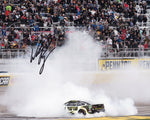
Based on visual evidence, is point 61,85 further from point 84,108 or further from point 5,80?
point 5,80

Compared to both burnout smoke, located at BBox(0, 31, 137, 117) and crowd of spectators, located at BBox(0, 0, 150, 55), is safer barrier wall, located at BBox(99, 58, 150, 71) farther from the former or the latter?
crowd of spectators, located at BBox(0, 0, 150, 55)

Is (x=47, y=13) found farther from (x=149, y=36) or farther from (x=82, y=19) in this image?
(x=149, y=36)

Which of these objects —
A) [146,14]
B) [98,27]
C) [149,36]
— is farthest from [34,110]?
[146,14]

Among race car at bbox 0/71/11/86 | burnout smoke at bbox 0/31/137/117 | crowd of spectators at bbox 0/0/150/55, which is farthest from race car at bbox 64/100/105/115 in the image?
crowd of spectators at bbox 0/0/150/55

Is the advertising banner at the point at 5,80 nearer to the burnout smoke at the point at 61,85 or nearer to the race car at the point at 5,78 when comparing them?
the race car at the point at 5,78

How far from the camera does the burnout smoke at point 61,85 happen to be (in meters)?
15.2

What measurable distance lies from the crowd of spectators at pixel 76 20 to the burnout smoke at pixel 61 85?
4.67 feet

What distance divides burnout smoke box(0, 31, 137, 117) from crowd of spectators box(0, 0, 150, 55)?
4.67 feet

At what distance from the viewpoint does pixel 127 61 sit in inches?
899

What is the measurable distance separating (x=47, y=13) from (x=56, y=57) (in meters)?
6.56

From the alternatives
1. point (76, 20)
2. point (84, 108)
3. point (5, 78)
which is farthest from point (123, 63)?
point (84, 108)

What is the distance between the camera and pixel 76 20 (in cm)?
2397

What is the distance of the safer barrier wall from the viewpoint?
2248 centimetres

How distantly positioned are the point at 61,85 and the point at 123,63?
7081 millimetres
